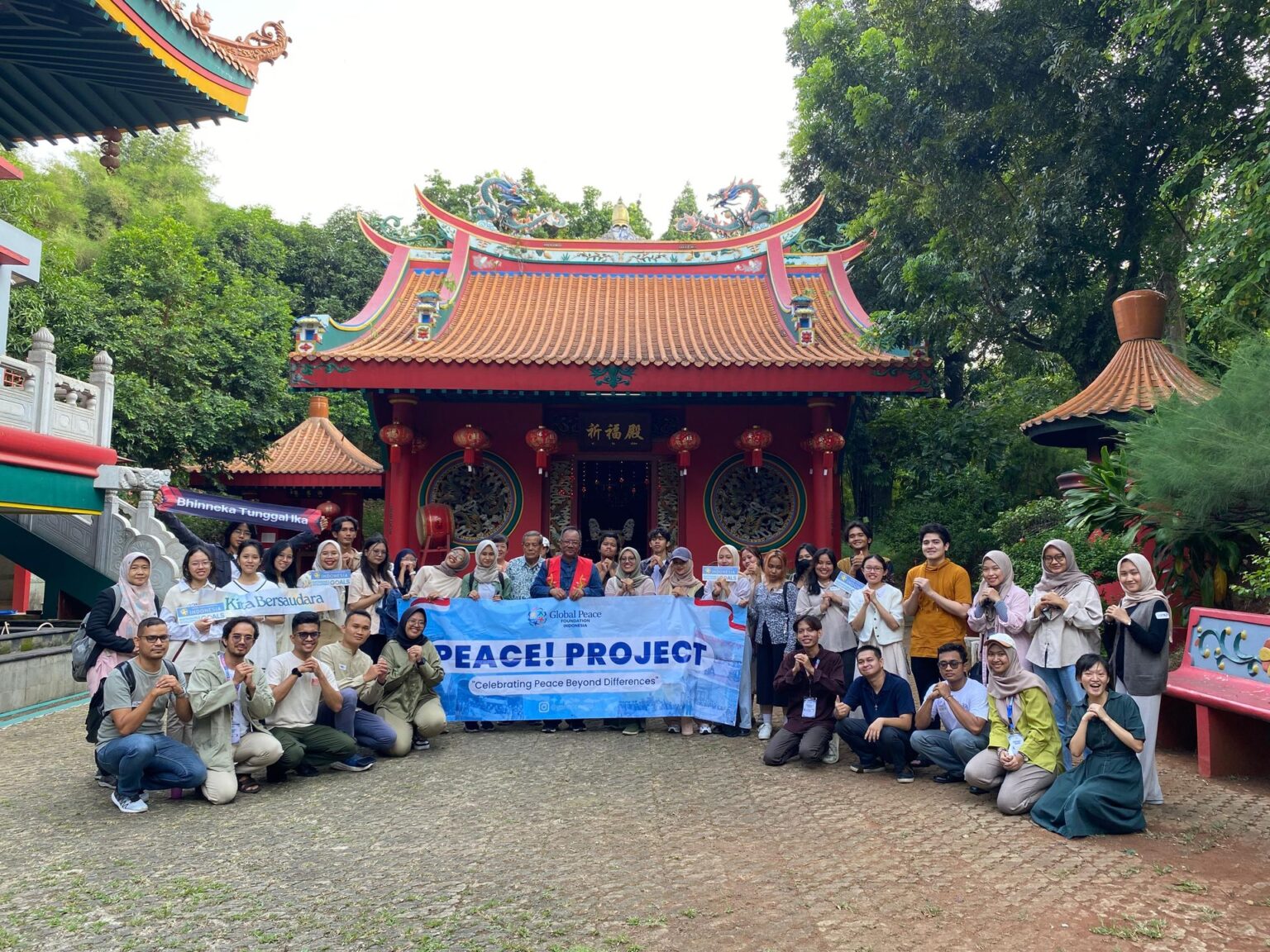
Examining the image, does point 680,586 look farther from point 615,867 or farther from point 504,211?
point 504,211

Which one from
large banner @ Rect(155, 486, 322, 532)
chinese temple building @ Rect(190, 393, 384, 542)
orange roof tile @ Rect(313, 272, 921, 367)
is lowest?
large banner @ Rect(155, 486, 322, 532)

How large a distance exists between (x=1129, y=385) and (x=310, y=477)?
42.0 ft

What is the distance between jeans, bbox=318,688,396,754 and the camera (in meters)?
5.99

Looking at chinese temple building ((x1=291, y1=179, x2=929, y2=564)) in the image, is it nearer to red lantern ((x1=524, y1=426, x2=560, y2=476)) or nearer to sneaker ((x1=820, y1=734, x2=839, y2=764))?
red lantern ((x1=524, y1=426, x2=560, y2=476))

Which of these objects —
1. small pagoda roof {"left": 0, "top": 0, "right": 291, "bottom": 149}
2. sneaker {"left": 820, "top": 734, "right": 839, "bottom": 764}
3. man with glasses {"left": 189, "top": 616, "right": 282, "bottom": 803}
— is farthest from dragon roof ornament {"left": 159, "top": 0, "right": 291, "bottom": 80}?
sneaker {"left": 820, "top": 734, "right": 839, "bottom": 764}

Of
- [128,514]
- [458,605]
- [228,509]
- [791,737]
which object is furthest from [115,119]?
[791,737]

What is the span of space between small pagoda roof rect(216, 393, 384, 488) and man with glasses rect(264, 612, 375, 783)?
1077cm

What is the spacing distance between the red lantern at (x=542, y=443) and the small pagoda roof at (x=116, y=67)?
5.06m

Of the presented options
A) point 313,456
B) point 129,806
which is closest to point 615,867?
point 129,806

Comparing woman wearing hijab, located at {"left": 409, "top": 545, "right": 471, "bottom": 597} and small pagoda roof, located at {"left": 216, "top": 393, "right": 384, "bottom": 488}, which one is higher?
small pagoda roof, located at {"left": 216, "top": 393, "right": 384, "bottom": 488}

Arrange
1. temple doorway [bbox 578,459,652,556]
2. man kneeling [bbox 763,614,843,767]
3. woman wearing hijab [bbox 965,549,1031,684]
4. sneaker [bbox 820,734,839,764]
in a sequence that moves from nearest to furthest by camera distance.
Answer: woman wearing hijab [bbox 965,549,1031,684] → man kneeling [bbox 763,614,843,767] → sneaker [bbox 820,734,839,764] → temple doorway [bbox 578,459,652,556]

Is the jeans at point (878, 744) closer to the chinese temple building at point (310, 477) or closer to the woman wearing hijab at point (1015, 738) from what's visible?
the woman wearing hijab at point (1015, 738)

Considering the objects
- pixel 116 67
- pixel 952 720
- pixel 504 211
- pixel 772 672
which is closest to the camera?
pixel 952 720

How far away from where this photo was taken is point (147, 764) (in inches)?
199
